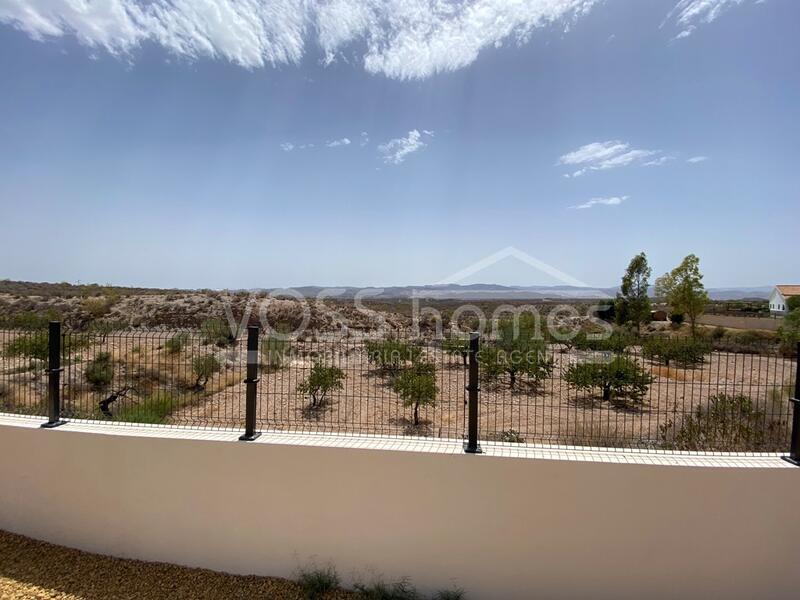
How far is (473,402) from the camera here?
282 cm

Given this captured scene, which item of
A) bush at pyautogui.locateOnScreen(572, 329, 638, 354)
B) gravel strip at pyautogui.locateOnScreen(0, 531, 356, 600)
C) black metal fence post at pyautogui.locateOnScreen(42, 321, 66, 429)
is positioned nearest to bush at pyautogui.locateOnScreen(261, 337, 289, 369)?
bush at pyautogui.locateOnScreen(572, 329, 638, 354)

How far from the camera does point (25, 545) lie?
309 centimetres

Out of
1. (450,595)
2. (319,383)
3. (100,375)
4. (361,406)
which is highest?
(100,375)

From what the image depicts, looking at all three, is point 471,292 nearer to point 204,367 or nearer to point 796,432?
point 204,367

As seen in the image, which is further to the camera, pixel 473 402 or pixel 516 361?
pixel 516 361

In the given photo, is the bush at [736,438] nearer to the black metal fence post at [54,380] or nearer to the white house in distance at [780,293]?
the black metal fence post at [54,380]

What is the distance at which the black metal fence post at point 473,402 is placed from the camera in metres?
2.70

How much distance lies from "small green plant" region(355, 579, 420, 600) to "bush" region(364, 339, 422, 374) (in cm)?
671

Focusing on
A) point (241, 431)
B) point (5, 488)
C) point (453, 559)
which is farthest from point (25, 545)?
point (453, 559)

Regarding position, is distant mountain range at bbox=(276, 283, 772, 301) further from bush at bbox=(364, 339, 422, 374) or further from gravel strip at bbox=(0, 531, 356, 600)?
gravel strip at bbox=(0, 531, 356, 600)

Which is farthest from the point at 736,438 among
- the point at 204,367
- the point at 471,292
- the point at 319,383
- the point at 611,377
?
the point at 471,292

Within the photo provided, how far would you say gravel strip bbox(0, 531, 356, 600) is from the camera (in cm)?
270

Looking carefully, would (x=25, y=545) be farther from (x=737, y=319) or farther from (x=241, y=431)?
(x=737, y=319)

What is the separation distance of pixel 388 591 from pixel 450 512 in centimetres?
66
